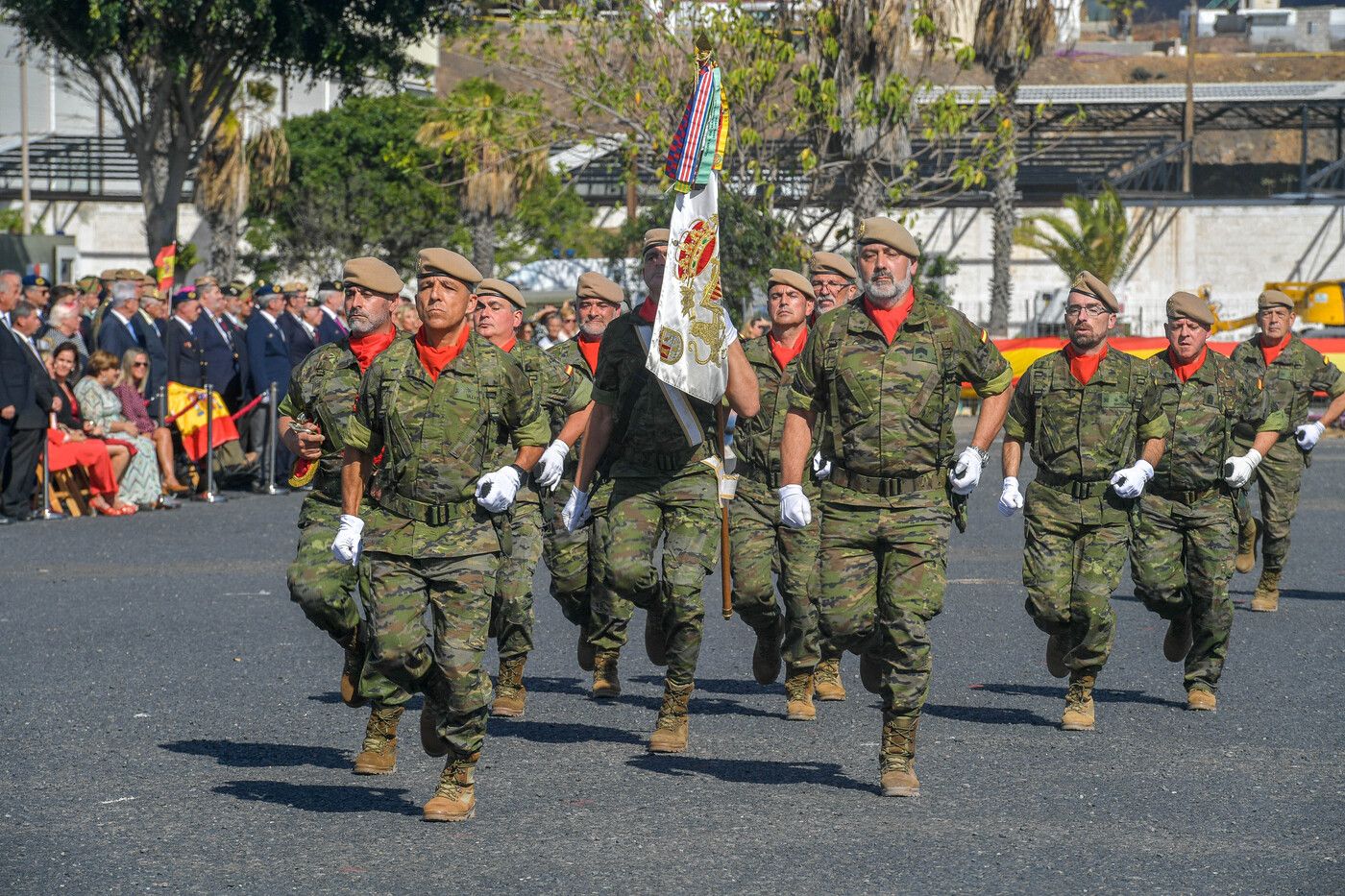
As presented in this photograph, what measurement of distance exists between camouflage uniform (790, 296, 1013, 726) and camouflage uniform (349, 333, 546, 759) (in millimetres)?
Answer: 1334

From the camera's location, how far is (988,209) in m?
51.2

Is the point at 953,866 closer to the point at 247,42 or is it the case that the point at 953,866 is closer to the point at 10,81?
the point at 247,42

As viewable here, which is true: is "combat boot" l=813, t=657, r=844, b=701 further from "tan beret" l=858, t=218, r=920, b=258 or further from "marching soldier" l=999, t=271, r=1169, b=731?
"tan beret" l=858, t=218, r=920, b=258

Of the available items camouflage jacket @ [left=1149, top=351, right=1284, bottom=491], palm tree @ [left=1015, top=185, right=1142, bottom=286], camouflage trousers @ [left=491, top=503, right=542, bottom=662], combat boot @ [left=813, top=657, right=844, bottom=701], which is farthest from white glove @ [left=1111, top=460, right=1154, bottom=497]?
palm tree @ [left=1015, top=185, right=1142, bottom=286]

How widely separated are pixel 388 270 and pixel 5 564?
7592 mm

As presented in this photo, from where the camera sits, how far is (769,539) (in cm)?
920

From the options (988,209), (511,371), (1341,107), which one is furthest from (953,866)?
(1341,107)

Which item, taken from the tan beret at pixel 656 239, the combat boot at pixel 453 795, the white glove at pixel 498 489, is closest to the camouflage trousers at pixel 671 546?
the tan beret at pixel 656 239

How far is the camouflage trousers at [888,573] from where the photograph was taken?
291 inches

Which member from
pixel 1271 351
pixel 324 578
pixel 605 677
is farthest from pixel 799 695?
pixel 1271 351

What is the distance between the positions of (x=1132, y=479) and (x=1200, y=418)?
3.90 feet

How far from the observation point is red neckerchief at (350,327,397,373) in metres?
7.90

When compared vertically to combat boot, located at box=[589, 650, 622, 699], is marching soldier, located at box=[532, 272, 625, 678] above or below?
above

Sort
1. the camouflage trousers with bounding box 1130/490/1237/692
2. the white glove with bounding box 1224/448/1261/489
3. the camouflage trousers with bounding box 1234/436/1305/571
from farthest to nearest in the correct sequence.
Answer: the camouflage trousers with bounding box 1234/436/1305/571 → the white glove with bounding box 1224/448/1261/489 → the camouflage trousers with bounding box 1130/490/1237/692
